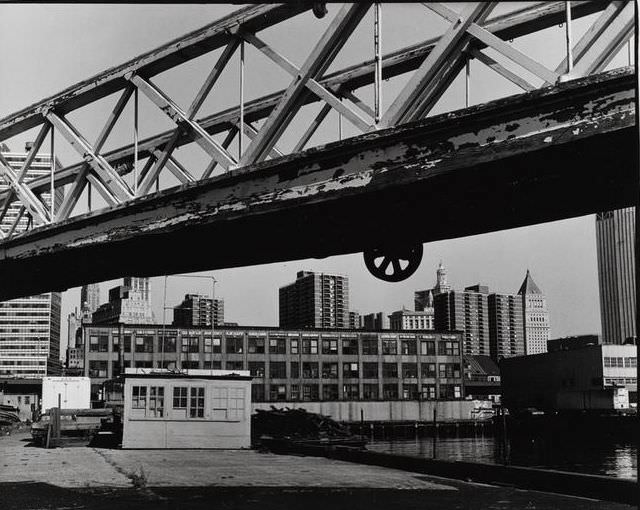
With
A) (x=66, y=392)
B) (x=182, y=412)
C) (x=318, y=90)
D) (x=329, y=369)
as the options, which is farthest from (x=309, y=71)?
(x=329, y=369)

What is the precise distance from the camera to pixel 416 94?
490 cm

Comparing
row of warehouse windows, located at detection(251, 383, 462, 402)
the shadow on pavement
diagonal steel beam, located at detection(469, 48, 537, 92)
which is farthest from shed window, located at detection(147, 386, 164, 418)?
row of warehouse windows, located at detection(251, 383, 462, 402)

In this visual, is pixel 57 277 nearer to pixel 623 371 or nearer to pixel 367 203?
pixel 367 203

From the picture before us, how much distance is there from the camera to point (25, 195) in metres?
7.93

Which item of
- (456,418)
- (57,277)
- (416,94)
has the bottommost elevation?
(456,418)

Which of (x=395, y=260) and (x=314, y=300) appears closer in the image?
(x=395, y=260)

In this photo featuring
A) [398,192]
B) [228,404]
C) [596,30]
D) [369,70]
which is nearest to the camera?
[596,30]

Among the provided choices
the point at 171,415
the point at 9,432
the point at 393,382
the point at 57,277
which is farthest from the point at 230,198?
the point at 393,382

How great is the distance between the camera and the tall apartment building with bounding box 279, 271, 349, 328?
173 meters

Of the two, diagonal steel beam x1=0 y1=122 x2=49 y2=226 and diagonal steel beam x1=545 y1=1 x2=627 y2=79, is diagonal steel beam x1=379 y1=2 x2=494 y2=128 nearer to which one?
diagonal steel beam x1=545 y1=1 x2=627 y2=79

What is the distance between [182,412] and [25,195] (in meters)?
18.4

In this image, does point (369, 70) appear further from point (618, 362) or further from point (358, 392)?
point (618, 362)

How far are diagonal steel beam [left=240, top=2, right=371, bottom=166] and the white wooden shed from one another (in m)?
20.7

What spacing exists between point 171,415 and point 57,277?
1820 cm
